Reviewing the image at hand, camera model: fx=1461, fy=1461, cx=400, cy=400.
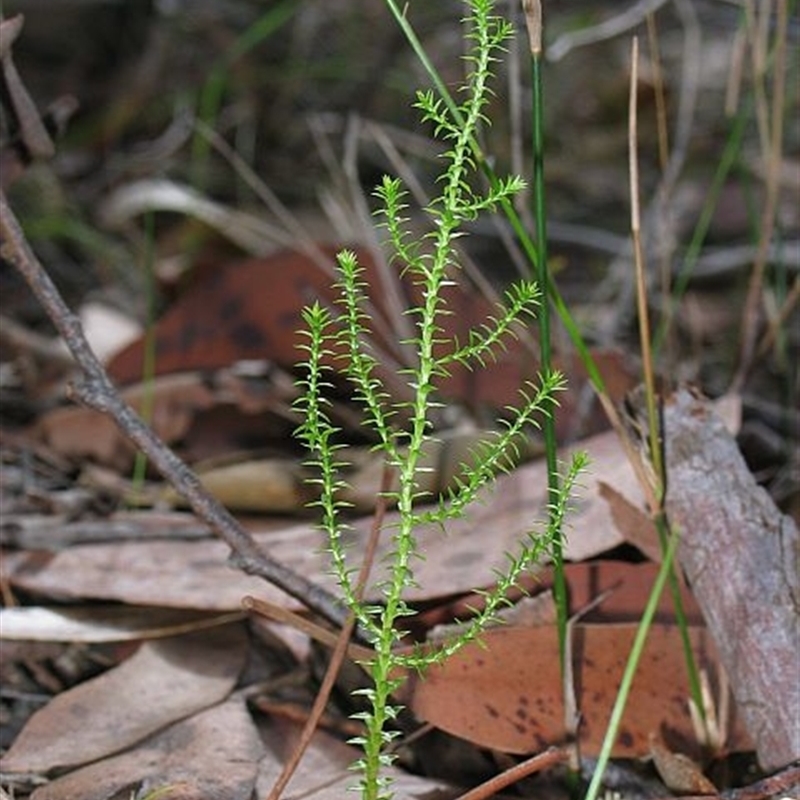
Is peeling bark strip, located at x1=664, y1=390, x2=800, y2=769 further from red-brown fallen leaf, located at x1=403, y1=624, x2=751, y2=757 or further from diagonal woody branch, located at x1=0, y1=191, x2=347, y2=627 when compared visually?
diagonal woody branch, located at x1=0, y1=191, x2=347, y2=627

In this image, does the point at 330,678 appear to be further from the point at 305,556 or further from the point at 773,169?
the point at 773,169

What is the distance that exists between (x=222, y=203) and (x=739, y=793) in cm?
180

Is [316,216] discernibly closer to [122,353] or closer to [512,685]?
[122,353]

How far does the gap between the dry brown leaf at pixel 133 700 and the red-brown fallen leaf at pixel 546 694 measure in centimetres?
19

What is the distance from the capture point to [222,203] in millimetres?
2549

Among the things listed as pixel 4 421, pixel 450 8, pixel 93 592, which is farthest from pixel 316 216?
pixel 93 592

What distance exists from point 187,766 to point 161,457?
0.74 ft

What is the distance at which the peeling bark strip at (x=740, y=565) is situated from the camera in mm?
1032

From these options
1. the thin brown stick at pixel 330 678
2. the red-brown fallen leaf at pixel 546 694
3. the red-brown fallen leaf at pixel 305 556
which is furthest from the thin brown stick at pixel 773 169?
the thin brown stick at pixel 330 678

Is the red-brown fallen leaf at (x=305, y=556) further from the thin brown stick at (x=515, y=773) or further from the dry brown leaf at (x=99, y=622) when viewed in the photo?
the thin brown stick at (x=515, y=773)

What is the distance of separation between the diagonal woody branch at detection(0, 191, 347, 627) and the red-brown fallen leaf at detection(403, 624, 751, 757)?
0.11 metres

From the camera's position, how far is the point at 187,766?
1.07 meters

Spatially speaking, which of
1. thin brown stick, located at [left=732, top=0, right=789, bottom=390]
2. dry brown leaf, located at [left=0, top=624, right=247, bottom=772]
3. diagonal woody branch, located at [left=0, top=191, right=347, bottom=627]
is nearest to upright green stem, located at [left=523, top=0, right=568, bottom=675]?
diagonal woody branch, located at [left=0, top=191, right=347, bottom=627]

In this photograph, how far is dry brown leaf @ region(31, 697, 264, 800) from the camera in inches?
40.2
